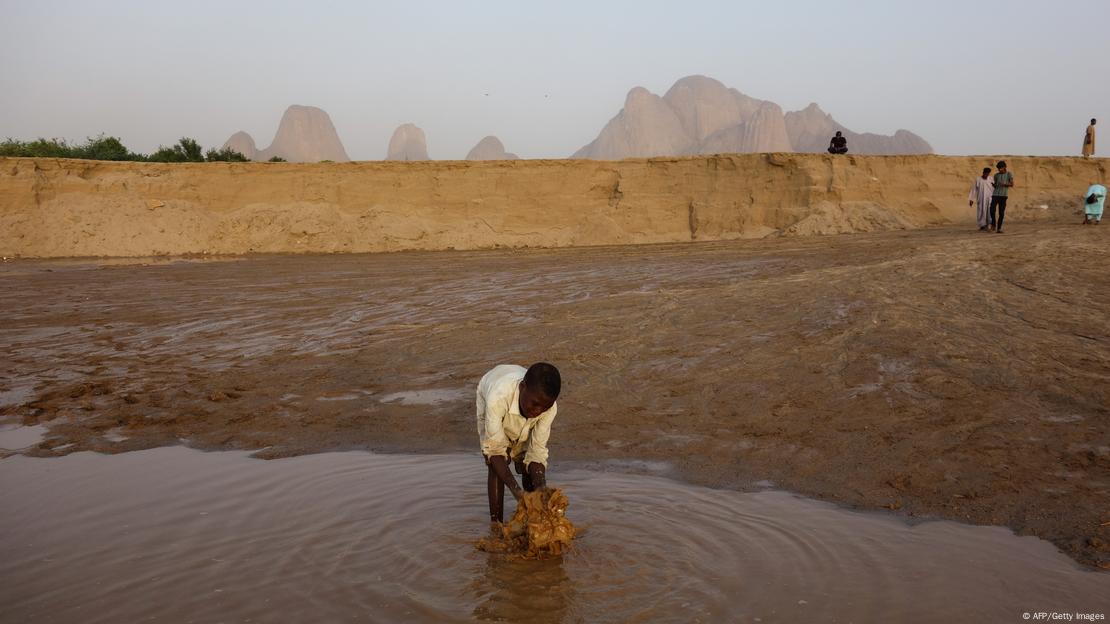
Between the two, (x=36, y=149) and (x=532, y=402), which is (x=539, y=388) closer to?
(x=532, y=402)

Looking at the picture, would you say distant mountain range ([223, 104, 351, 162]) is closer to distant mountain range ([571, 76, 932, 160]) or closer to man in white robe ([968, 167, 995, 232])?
distant mountain range ([571, 76, 932, 160])

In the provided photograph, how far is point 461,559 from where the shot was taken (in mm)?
4191

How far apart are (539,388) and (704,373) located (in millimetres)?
3420

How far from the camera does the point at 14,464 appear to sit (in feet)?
18.8

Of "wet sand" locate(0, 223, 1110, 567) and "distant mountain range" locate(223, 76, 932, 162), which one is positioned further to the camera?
"distant mountain range" locate(223, 76, 932, 162)

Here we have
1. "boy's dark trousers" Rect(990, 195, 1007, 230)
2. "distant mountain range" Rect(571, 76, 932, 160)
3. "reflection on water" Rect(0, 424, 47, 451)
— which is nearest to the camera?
"reflection on water" Rect(0, 424, 47, 451)

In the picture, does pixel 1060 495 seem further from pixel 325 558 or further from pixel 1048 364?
pixel 325 558

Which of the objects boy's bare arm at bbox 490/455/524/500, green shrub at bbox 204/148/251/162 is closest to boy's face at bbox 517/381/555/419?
boy's bare arm at bbox 490/455/524/500

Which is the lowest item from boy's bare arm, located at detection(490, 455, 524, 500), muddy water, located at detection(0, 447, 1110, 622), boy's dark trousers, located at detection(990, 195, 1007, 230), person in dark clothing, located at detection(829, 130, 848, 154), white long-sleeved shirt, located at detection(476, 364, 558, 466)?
muddy water, located at detection(0, 447, 1110, 622)

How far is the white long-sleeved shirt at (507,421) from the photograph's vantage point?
4.18 m

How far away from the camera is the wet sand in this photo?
521 centimetres

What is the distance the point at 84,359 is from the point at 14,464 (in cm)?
327

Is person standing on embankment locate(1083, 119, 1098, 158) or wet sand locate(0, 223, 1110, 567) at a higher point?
person standing on embankment locate(1083, 119, 1098, 158)

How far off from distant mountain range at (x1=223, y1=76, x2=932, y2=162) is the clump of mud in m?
84.4
